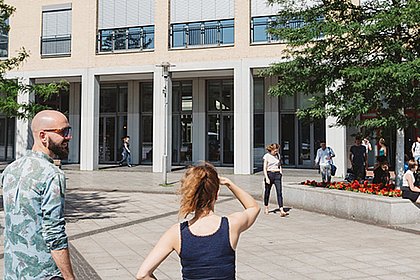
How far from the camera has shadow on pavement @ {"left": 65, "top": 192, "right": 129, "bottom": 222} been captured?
1075 centimetres

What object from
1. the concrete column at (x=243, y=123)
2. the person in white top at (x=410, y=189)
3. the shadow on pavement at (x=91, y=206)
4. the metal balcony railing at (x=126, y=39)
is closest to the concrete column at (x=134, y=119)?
the metal balcony railing at (x=126, y=39)

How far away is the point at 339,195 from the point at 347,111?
6.77 ft

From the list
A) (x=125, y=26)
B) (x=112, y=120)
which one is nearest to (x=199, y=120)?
(x=112, y=120)

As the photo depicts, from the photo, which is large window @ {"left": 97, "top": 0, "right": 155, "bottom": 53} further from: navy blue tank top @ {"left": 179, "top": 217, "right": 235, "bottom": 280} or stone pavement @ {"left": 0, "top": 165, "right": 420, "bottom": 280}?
navy blue tank top @ {"left": 179, "top": 217, "right": 235, "bottom": 280}

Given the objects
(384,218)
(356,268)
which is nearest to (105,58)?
(384,218)

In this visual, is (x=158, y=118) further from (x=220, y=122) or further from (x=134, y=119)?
(x=134, y=119)

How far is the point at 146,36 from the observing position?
2520cm

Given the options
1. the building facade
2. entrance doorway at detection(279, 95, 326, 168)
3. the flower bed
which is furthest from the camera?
entrance doorway at detection(279, 95, 326, 168)

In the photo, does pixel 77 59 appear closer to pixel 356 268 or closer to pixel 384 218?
pixel 384 218

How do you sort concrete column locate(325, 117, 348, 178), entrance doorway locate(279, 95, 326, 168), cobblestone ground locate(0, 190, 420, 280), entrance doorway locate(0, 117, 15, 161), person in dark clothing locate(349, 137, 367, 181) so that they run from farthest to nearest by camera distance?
1. entrance doorway locate(0, 117, 15, 161)
2. entrance doorway locate(279, 95, 326, 168)
3. concrete column locate(325, 117, 348, 178)
4. person in dark clothing locate(349, 137, 367, 181)
5. cobblestone ground locate(0, 190, 420, 280)

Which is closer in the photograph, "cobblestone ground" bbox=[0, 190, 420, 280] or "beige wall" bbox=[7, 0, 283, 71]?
"cobblestone ground" bbox=[0, 190, 420, 280]

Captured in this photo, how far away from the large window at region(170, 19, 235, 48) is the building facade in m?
0.05

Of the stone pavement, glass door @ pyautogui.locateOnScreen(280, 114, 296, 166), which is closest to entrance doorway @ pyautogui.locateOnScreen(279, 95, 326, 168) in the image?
glass door @ pyautogui.locateOnScreen(280, 114, 296, 166)

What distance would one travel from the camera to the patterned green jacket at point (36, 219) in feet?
8.54
